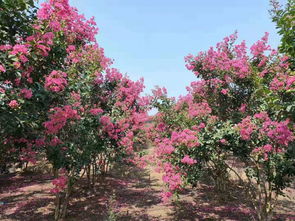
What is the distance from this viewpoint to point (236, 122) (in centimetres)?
962

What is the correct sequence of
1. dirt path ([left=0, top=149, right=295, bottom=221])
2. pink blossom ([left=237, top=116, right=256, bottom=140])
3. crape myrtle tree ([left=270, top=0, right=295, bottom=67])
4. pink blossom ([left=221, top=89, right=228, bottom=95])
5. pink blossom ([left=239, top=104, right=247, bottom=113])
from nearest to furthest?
1. crape myrtle tree ([left=270, top=0, right=295, bottom=67])
2. pink blossom ([left=237, top=116, right=256, bottom=140])
3. pink blossom ([left=239, top=104, right=247, bottom=113])
4. pink blossom ([left=221, top=89, right=228, bottom=95])
5. dirt path ([left=0, top=149, right=295, bottom=221])

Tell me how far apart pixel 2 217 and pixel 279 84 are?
11.8 meters

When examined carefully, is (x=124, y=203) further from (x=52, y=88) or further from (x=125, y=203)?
(x=52, y=88)

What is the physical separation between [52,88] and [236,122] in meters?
7.30

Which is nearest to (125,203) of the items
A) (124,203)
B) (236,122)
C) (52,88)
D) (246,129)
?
(124,203)

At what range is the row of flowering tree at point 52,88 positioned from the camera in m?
4.65

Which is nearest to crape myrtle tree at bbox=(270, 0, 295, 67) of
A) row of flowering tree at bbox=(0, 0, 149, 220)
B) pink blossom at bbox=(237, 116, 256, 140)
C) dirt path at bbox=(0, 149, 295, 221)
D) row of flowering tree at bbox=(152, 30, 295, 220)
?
row of flowering tree at bbox=(152, 30, 295, 220)

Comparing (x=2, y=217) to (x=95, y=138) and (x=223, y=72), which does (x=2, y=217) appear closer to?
(x=95, y=138)

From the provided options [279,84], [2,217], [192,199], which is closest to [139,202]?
[192,199]

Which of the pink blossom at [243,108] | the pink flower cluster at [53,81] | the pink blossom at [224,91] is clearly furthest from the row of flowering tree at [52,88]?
the pink blossom at [243,108]

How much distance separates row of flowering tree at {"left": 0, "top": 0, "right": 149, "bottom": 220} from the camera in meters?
4.65

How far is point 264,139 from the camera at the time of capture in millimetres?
7008

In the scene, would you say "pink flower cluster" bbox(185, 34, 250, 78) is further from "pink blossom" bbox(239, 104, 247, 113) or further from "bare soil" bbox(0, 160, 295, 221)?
"bare soil" bbox(0, 160, 295, 221)

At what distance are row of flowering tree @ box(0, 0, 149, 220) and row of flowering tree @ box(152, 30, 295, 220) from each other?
285cm
